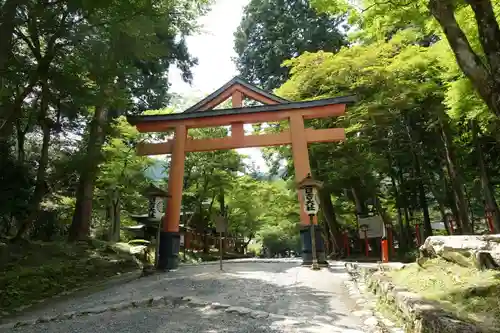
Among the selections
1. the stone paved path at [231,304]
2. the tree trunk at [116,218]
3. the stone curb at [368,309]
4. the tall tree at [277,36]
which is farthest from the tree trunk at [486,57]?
the tall tree at [277,36]

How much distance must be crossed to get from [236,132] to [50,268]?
6063mm

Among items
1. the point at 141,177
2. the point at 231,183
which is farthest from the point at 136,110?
the point at 231,183

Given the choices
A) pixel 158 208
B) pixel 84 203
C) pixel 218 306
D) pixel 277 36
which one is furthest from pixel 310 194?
pixel 277 36

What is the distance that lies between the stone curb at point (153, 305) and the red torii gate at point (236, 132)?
4.74 meters

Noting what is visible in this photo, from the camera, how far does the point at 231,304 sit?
5.67m

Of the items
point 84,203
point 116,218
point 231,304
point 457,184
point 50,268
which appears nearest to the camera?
point 231,304

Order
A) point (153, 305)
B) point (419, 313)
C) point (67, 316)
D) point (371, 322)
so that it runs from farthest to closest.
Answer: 1. point (153, 305)
2. point (67, 316)
3. point (371, 322)
4. point (419, 313)

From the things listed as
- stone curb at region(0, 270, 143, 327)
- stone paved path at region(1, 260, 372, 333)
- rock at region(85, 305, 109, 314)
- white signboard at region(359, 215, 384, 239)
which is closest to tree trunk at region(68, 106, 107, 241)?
stone curb at region(0, 270, 143, 327)

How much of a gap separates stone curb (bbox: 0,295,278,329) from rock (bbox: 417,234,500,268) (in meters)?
2.52

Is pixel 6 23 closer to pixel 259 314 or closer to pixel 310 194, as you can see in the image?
pixel 259 314

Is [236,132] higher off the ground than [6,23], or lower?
lower

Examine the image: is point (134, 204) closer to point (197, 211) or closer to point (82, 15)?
point (197, 211)

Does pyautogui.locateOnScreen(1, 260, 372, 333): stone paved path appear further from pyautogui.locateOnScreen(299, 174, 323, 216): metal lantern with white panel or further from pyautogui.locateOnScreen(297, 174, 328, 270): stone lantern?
pyautogui.locateOnScreen(299, 174, 323, 216): metal lantern with white panel

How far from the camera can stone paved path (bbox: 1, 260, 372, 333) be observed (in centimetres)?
449
